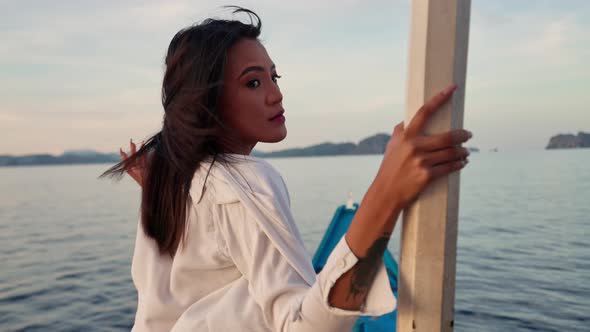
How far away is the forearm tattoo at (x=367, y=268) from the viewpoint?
3.28 feet

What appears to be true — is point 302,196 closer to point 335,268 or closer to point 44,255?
point 44,255

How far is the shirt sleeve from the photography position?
Result: 39.9 inches

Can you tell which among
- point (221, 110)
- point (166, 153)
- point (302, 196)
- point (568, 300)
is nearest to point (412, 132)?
point (221, 110)

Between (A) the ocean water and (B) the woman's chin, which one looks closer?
(B) the woman's chin

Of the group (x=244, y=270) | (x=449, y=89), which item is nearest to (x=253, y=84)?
(x=244, y=270)

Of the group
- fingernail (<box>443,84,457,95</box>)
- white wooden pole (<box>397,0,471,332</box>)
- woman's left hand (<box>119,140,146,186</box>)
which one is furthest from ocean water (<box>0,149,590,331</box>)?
fingernail (<box>443,84,457,95</box>)

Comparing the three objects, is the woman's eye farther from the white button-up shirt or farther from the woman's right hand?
the woman's right hand

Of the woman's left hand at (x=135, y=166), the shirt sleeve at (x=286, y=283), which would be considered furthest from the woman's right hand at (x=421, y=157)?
the woman's left hand at (x=135, y=166)

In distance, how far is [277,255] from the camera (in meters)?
1.18

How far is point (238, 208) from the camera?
1.25 meters

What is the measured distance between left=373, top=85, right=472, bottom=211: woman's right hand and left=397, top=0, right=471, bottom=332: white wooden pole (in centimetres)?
3

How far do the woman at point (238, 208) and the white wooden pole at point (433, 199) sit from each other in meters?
0.04

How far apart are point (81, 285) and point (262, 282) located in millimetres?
10189

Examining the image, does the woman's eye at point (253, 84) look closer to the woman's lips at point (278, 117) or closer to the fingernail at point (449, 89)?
the woman's lips at point (278, 117)
